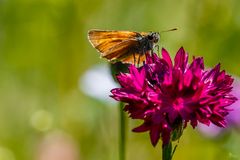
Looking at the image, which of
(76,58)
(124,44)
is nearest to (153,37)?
(124,44)

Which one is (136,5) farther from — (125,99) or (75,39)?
(125,99)

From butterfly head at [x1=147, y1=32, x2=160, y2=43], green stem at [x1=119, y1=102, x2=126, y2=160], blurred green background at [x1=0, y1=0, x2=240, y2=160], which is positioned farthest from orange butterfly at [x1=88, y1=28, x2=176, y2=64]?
blurred green background at [x1=0, y1=0, x2=240, y2=160]

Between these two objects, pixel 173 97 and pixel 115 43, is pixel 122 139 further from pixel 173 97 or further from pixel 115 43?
pixel 173 97

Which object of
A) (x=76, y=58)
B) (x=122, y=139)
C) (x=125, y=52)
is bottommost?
(x=122, y=139)

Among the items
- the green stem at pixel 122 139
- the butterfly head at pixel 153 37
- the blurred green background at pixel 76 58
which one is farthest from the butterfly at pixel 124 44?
the blurred green background at pixel 76 58

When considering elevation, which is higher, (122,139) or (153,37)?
(153,37)

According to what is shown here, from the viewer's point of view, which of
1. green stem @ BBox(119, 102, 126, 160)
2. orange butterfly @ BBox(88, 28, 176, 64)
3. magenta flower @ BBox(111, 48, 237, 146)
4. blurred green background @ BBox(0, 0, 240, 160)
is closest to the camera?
magenta flower @ BBox(111, 48, 237, 146)

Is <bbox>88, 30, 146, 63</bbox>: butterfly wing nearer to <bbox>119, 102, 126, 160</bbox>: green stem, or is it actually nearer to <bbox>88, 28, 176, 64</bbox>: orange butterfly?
<bbox>88, 28, 176, 64</bbox>: orange butterfly

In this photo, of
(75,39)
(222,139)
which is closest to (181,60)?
(222,139)
